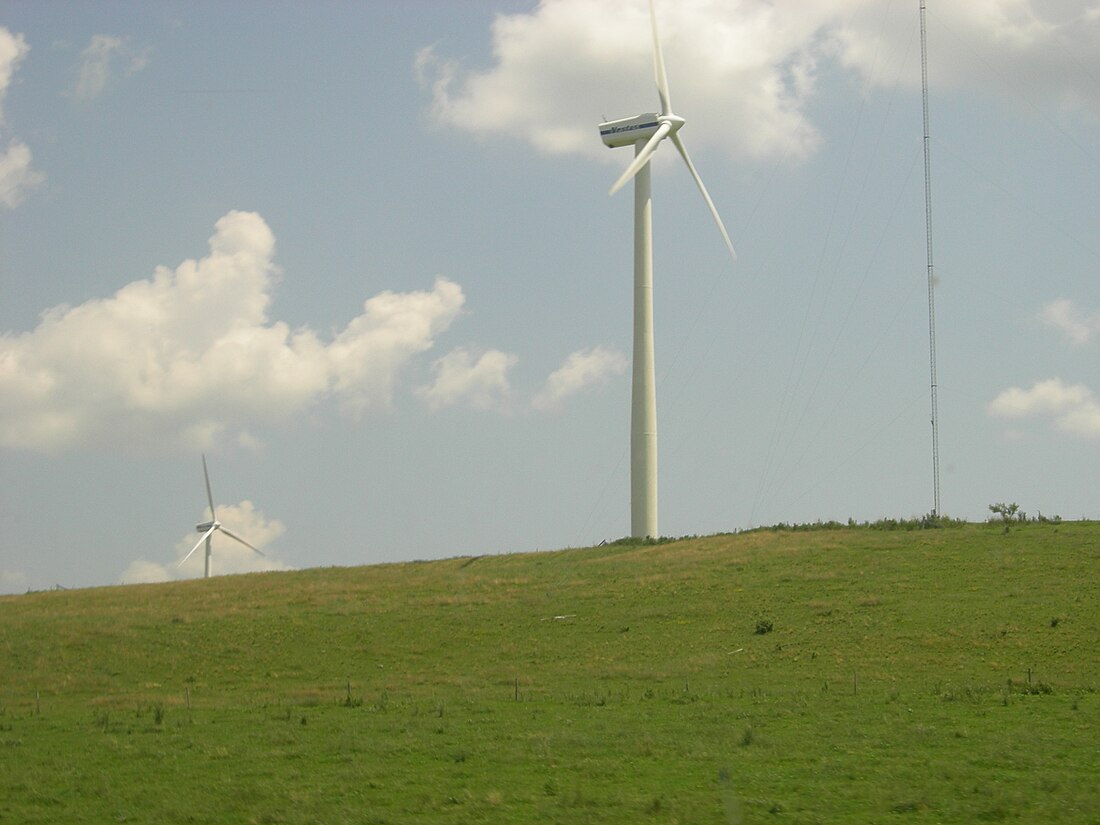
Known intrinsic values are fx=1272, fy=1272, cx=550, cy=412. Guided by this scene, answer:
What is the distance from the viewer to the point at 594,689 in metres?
37.2

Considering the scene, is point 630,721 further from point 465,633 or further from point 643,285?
point 643,285

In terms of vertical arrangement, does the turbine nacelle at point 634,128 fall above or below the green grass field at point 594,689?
above

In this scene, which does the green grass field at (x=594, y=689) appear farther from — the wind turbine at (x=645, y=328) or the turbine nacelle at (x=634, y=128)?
the turbine nacelle at (x=634, y=128)

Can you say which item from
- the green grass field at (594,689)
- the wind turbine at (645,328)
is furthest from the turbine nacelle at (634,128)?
the green grass field at (594,689)

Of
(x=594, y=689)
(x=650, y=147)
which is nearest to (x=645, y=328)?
Result: (x=650, y=147)

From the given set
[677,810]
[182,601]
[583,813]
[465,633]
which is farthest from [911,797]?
[182,601]

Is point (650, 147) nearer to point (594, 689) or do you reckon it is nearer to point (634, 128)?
point (634, 128)

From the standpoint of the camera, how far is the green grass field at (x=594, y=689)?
22125 millimetres

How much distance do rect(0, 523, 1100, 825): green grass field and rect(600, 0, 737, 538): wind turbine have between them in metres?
3.10

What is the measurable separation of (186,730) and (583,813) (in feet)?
47.7

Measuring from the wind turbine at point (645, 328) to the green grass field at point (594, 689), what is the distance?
310 centimetres

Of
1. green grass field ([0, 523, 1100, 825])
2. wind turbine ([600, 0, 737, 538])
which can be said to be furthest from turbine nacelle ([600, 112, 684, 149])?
green grass field ([0, 523, 1100, 825])

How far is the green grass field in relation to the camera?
2212 cm

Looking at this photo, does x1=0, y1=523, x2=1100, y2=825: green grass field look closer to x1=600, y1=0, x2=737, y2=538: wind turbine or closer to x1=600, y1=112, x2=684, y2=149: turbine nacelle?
x1=600, y1=0, x2=737, y2=538: wind turbine
